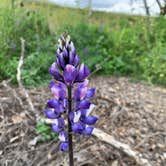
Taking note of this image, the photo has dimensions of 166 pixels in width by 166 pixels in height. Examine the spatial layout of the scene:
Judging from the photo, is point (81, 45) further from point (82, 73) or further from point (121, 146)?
point (82, 73)

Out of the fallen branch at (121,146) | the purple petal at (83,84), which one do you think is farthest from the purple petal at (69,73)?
the fallen branch at (121,146)

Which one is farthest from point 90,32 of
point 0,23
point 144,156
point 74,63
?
point 74,63

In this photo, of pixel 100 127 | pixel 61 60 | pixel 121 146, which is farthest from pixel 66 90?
pixel 100 127

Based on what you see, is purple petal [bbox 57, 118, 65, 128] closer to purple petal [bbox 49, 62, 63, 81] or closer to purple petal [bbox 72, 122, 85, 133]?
purple petal [bbox 72, 122, 85, 133]

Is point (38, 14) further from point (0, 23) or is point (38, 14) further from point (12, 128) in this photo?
point (12, 128)

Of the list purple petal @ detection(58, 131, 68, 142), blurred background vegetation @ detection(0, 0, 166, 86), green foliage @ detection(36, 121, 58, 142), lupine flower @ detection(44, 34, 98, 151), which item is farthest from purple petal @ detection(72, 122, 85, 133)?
blurred background vegetation @ detection(0, 0, 166, 86)

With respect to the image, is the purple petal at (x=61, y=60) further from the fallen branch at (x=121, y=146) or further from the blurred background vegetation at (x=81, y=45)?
A: the blurred background vegetation at (x=81, y=45)
